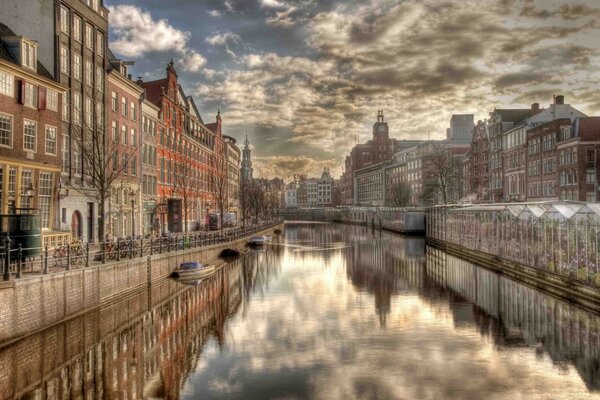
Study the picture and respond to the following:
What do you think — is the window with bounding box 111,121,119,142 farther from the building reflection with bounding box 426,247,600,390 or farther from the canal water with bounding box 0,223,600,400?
the building reflection with bounding box 426,247,600,390

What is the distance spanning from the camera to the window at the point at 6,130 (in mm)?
33688

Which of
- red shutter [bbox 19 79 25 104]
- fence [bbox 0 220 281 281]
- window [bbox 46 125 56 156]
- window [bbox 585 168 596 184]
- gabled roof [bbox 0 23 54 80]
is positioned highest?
gabled roof [bbox 0 23 54 80]

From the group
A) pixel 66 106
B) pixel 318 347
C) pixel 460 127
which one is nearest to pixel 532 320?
pixel 318 347

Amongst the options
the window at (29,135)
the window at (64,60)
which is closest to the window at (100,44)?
the window at (64,60)

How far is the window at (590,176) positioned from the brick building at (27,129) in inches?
2461

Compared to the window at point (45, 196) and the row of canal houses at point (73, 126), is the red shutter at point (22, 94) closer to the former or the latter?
the row of canal houses at point (73, 126)

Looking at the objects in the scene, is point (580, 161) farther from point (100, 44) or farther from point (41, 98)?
point (41, 98)

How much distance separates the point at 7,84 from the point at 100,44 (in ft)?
52.5

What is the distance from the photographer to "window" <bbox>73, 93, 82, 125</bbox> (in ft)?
143

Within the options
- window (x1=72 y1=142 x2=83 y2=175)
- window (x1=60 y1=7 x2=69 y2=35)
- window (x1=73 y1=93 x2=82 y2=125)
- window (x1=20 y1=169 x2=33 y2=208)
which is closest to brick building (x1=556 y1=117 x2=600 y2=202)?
window (x1=72 y1=142 x2=83 y2=175)

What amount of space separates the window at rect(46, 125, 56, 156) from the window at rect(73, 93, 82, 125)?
15.2ft

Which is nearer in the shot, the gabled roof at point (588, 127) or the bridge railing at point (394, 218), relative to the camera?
the gabled roof at point (588, 127)

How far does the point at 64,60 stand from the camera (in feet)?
140

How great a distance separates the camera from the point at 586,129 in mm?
71625
